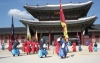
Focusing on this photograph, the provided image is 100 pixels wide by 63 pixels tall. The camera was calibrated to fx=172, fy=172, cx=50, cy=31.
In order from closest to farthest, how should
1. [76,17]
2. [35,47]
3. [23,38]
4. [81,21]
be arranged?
1. [35,47]
2. [81,21]
3. [76,17]
4. [23,38]

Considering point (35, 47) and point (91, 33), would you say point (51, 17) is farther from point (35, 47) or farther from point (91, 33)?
point (35, 47)

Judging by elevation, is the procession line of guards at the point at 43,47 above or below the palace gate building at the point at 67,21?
below

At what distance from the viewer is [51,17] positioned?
34.2 metres

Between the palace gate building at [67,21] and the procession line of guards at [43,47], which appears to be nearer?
the procession line of guards at [43,47]

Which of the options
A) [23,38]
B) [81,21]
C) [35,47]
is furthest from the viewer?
[23,38]

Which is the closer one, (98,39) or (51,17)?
(98,39)

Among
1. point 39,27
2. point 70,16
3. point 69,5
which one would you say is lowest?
point 39,27

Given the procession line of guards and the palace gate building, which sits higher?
the palace gate building

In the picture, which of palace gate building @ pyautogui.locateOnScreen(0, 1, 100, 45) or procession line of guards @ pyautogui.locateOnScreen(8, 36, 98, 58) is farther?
palace gate building @ pyautogui.locateOnScreen(0, 1, 100, 45)

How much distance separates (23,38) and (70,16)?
10.7 m

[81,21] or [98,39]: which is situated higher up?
[81,21]

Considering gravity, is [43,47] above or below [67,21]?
below

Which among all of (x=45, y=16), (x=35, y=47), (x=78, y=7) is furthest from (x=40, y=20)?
(x=35, y=47)

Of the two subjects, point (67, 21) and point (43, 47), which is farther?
point (67, 21)
